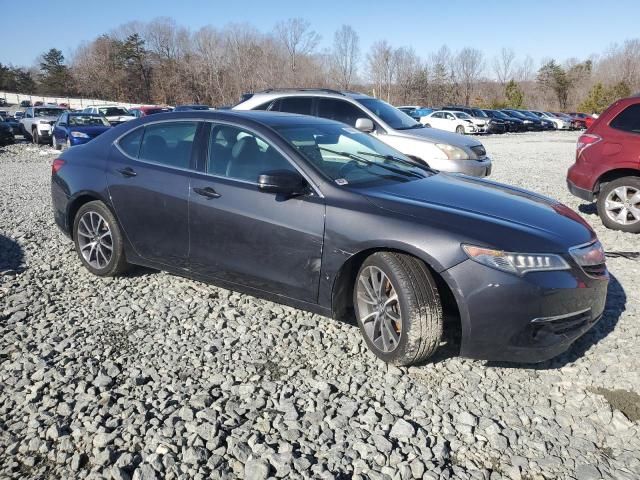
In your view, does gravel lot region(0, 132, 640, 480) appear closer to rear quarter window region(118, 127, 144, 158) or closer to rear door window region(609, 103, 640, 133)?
rear quarter window region(118, 127, 144, 158)

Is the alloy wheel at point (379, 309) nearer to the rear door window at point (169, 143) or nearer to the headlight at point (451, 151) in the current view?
the rear door window at point (169, 143)

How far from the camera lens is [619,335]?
3922mm

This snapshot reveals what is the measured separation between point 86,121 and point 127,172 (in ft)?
51.7

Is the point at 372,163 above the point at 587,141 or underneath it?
underneath

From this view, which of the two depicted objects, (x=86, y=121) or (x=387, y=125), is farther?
(x=86, y=121)

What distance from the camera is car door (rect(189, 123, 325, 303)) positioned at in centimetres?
364

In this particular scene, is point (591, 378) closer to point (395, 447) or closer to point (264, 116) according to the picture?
point (395, 447)

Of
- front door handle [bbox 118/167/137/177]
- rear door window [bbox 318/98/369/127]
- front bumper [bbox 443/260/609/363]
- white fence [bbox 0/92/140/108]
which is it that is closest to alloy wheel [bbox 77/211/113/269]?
front door handle [bbox 118/167/137/177]

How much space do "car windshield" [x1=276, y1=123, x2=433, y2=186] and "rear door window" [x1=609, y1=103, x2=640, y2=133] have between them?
4035 mm

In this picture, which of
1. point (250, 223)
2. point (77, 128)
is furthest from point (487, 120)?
point (250, 223)

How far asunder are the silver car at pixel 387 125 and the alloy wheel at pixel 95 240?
166 inches

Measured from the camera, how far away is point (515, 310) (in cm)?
305

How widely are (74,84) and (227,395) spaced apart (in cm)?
8558

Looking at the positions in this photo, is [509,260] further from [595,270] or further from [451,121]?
[451,121]
